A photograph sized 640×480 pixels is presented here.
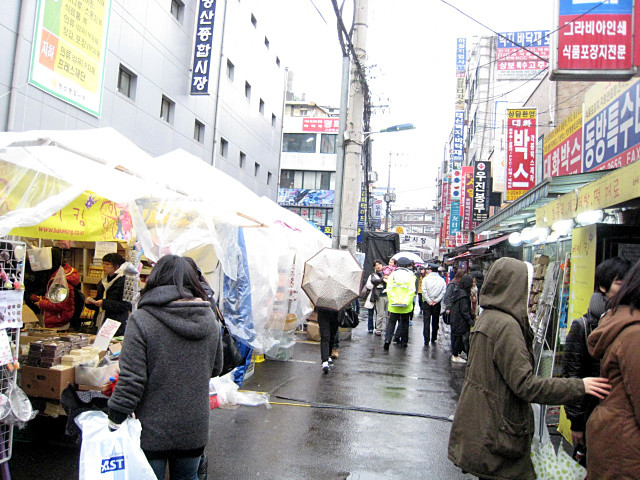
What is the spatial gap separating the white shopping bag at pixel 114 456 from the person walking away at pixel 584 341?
2532 millimetres

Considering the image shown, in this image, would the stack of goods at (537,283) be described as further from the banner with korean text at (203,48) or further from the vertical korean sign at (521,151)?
the banner with korean text at (203,48)

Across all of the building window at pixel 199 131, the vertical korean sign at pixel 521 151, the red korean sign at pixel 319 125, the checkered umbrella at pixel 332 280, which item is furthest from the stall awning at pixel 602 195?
the red korean sign at pixel 319 125

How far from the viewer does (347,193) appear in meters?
12.0

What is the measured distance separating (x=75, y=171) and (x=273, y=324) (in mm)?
4702

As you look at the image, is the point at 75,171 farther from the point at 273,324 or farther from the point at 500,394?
the point at 273,324

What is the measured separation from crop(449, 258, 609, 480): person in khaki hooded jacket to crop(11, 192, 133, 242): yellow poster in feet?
14.3

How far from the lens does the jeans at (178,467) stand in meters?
2.61

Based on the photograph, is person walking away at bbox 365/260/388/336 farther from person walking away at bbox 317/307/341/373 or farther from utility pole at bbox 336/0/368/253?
person walking away at bbox 317/307/341/373

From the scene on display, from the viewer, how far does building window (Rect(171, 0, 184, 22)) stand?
53.2 ft

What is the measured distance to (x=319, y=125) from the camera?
48.2 meters

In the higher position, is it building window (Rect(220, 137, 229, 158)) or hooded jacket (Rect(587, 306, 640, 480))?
building window (Rect(220, 137, 229, 158))

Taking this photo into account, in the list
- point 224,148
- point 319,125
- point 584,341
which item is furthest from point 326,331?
point 319,125

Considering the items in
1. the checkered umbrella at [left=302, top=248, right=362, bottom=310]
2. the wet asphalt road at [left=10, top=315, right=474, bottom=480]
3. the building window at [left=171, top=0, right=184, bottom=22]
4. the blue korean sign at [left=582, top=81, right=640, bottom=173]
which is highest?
the building window at [left=171, top=0, right=184, bottom=22]

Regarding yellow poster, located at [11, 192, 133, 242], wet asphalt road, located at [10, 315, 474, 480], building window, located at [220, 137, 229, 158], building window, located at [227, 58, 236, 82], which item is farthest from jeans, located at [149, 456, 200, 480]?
building window, located at [227, 58, 236, 82]
